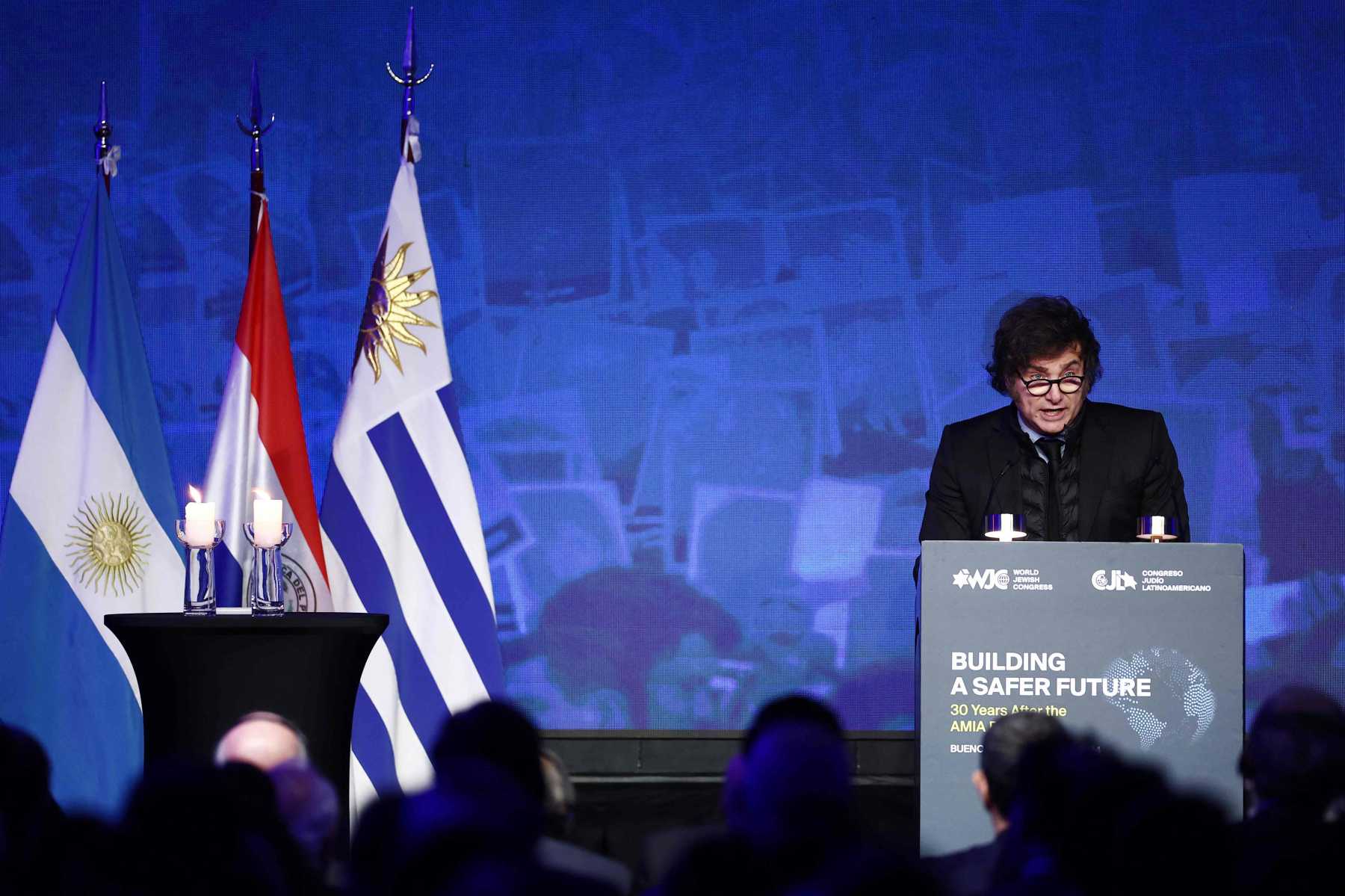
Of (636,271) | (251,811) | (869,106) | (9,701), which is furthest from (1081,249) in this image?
(251,811)

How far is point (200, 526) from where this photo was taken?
407 cm

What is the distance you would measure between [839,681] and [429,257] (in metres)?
2.33

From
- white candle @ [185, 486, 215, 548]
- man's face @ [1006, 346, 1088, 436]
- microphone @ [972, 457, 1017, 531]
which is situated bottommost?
white candle @ [185, 486, 215, 548]

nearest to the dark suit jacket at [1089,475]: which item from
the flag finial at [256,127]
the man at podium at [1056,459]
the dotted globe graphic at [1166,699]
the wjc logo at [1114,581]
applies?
the man at podium at [1056,459]

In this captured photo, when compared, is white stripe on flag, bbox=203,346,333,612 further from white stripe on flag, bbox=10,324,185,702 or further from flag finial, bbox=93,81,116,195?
flag finial, bbox=93,81,116,195

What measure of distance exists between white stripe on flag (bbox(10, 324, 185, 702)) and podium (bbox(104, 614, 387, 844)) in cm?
A: 128

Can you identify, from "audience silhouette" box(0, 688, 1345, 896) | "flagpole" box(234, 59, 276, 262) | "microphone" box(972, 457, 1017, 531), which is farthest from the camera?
"flagpole" box(234, 59, 276, 262)

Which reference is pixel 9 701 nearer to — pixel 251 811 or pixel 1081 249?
pixel 251 811

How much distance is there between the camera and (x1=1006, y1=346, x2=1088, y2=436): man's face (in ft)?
14.6

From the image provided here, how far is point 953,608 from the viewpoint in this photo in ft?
11.7

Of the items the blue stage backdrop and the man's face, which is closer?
the man's face

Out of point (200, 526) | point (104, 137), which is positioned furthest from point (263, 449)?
point (104, 137)

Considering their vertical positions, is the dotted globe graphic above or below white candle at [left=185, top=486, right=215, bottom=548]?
below

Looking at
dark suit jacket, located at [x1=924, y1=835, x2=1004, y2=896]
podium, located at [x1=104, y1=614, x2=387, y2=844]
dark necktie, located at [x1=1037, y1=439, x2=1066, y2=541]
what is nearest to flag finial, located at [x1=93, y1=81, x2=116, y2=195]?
podium, located at [x1=104, y1=614, x2=387, y2=844]
